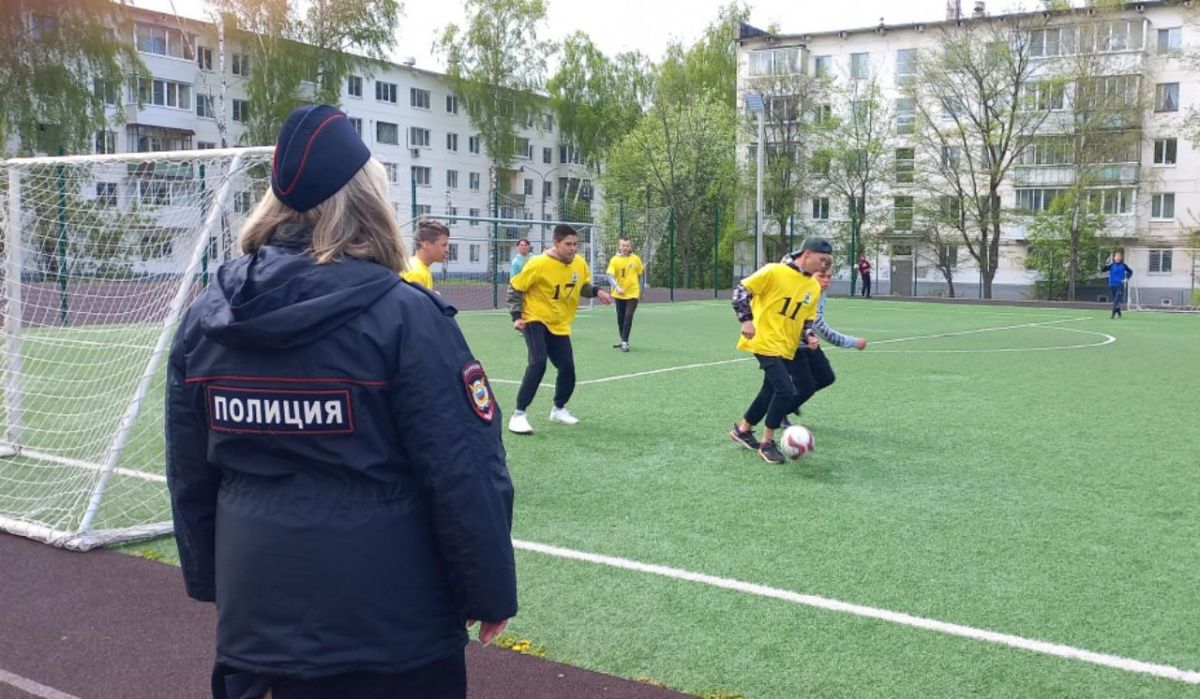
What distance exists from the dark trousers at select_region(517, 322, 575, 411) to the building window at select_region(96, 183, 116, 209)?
422 centimetres

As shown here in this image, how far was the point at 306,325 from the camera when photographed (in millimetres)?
2066

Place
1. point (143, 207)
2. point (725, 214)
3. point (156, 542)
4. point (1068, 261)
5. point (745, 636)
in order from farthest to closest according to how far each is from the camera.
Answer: point (725, 214) → point (1068, 261) → point (143, 207) → point (156, 542) → point (745, 636)

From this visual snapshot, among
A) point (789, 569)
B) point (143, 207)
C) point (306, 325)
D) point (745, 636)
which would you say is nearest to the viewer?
point (306, 325)

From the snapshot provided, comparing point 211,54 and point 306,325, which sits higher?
point 211,54

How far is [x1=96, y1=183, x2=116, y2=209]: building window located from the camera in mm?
10250

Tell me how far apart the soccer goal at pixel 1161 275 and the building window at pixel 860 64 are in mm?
17337

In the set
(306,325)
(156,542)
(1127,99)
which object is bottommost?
(156,542)

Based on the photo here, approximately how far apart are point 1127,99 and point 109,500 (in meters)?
51.4

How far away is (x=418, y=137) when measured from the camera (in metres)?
65.8

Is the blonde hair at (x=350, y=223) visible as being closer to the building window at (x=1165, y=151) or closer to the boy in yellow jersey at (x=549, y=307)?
the boy in yellow jersey at (x=549, y=307)

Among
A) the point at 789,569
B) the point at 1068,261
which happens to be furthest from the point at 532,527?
the point at 1068,261

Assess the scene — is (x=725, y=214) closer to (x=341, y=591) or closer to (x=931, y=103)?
(x=931, y=103)

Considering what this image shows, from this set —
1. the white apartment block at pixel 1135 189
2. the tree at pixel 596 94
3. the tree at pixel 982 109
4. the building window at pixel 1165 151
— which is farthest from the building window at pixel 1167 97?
the tree at pixel 596 94

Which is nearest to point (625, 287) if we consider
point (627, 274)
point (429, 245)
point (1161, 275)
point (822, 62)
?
point (627, 274)
